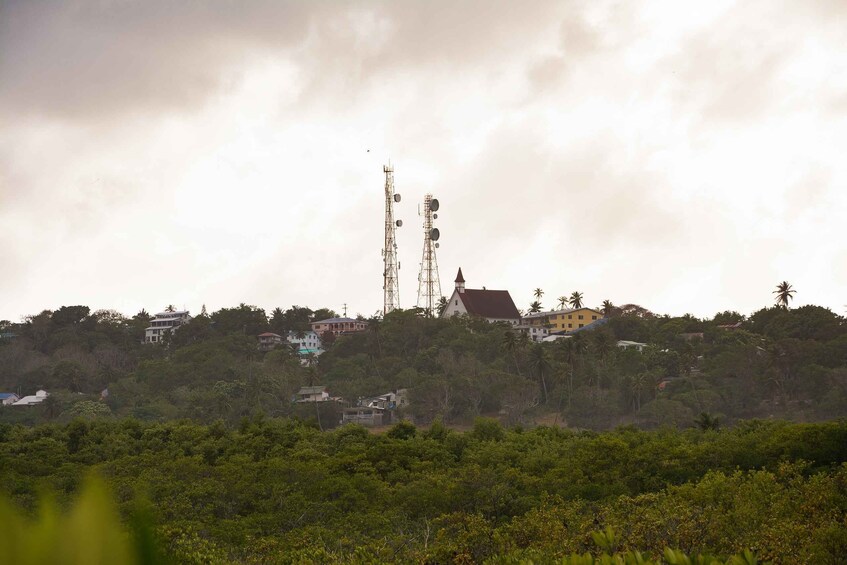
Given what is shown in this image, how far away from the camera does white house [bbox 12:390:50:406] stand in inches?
2888

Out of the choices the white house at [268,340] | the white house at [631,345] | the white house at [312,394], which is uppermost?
the white house at [268,340]

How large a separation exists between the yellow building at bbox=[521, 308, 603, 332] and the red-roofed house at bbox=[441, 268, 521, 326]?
3.30 m

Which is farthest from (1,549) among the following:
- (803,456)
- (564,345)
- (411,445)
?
(564,345)

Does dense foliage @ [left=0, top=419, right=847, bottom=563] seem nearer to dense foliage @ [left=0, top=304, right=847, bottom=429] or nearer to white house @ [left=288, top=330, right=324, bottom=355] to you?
dense foliage @ [left=0, top=304, right=847, bottom=429]

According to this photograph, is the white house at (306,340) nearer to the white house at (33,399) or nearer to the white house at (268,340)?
the white house at (268,340)

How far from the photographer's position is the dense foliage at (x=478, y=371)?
66938 mm

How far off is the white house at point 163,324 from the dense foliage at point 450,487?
56.2m

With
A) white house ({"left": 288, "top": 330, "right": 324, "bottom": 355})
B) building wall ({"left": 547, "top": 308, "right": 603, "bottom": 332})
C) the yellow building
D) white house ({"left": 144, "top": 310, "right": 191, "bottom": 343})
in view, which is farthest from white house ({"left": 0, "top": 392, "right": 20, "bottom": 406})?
building wall ({"left": 547, "top": 308, "right": 603, "bottom": 332})

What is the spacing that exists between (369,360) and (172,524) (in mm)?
58727

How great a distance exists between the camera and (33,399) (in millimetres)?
75188

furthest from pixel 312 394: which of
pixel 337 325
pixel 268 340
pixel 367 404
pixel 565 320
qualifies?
pixel 565 320

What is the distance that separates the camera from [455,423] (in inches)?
2749

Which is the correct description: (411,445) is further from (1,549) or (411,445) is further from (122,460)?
(1,549)

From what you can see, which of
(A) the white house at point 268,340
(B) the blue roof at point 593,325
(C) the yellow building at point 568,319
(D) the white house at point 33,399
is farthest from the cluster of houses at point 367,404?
(C) the yellow building at point 568,319
